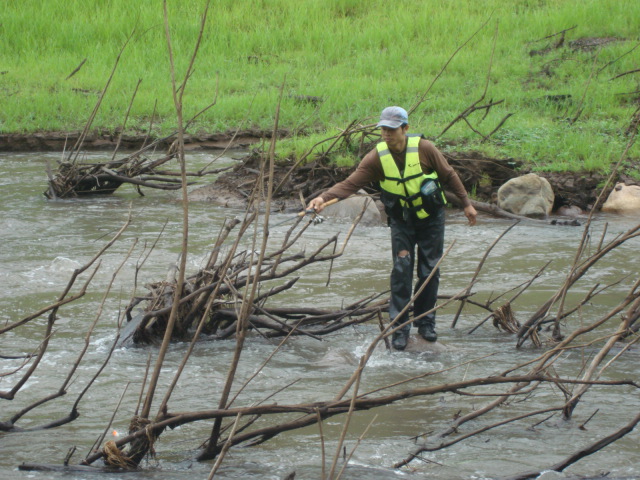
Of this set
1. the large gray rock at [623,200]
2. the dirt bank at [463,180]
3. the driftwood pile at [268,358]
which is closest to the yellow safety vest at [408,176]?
the driftwood pile at [268,358]

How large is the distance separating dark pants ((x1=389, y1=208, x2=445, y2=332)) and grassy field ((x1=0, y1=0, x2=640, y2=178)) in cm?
612

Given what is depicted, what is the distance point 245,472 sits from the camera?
382 cm

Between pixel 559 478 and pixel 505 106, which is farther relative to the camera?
pixel 505 106

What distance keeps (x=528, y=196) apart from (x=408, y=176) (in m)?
5.28

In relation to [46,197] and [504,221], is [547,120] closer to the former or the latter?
[504,221]

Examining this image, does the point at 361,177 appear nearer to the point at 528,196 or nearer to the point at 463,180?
the point at 528,196

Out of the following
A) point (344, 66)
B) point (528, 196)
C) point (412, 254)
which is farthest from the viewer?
point (344, 66)

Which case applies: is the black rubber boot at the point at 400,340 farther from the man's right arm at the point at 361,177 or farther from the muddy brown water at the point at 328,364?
the man's right arm at the point at 361,177

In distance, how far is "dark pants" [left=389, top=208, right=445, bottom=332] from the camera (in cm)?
578

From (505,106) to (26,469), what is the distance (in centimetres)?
1264

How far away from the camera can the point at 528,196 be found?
34.4 feet

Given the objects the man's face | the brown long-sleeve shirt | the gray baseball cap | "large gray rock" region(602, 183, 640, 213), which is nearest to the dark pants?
the brown long-sleeve shirt

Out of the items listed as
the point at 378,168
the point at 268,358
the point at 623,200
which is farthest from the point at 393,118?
the point at 623,200

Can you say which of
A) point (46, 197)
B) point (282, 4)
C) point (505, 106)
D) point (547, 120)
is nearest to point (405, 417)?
point (46, 197)
